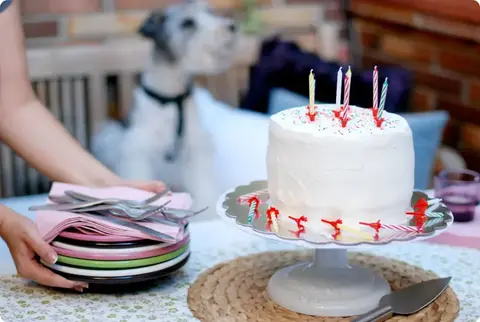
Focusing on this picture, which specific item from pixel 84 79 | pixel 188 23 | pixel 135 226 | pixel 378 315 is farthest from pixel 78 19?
pixel 378 315

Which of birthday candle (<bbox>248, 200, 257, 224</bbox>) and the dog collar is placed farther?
the dog collar

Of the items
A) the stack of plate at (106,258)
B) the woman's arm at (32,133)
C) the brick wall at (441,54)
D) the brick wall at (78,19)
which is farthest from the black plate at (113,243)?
the brick wall at (78,19)

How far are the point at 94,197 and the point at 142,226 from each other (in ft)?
0.39

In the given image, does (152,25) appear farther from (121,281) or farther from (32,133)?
(121,281)

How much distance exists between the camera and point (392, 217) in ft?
3.32

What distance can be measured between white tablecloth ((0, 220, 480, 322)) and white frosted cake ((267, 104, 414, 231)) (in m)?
0.19

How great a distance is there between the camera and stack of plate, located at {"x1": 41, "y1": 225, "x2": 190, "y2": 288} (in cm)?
105

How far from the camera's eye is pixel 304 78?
2652 millimetres

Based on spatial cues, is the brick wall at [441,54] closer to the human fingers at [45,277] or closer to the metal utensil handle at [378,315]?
the metal utensil handle at [378,315]

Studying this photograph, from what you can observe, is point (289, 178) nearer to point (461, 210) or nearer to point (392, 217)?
point (392, 217)

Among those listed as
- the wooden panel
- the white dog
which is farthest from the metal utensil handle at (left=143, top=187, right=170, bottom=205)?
the wooden panel

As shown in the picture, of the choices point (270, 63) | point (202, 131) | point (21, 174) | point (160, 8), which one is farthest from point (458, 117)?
point (21, 174)

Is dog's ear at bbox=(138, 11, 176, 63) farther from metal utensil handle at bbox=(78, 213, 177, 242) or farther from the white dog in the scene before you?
metal utensil handle at bbox=(78, 213, 177, 242)

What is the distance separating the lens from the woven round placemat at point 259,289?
3.28ft
